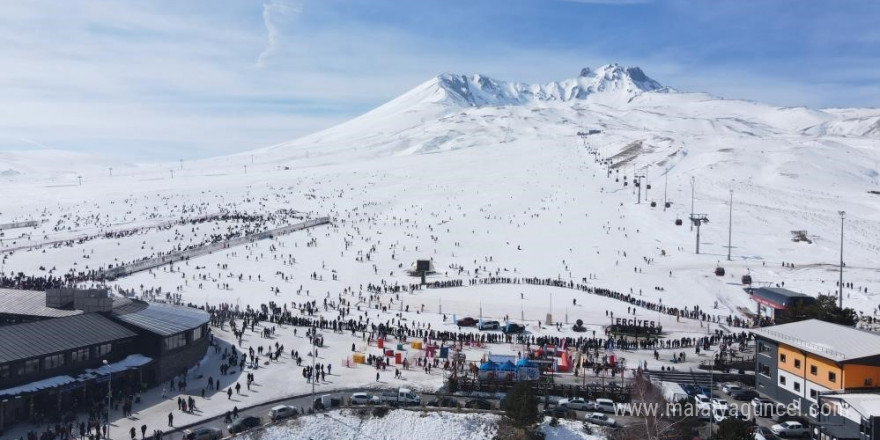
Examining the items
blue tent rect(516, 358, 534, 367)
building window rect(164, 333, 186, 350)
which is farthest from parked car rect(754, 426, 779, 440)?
building window rect(164, 333, 186, 350)

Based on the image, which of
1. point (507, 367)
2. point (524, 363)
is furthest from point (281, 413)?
point (524, 363)

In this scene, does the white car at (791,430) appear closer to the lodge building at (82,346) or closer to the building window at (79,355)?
the lodge building at (82,346)

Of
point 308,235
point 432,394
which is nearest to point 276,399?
point 432,394

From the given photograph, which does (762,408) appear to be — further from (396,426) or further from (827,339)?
(396,426)

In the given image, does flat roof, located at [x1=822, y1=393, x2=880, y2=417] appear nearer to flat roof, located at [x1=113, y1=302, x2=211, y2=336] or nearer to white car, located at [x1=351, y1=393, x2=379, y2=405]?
white car, located at [x1=351, y1=393, x2=379, y2=405]

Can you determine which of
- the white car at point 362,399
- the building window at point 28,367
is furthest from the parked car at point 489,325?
the building window at point 28,367

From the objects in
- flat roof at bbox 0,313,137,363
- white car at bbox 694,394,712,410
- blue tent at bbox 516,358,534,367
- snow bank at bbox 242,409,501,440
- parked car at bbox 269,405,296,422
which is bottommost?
snow bank at bbox 242,409,501,440

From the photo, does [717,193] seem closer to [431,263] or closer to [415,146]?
[431,263]
